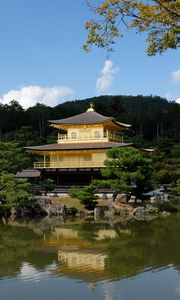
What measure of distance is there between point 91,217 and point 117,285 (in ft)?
47.0

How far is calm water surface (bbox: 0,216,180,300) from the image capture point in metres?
10.3

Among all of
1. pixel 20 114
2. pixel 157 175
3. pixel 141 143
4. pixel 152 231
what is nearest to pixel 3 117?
pixel 20 114

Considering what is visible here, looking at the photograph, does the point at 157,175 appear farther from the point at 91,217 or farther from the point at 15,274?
the point at 15,274

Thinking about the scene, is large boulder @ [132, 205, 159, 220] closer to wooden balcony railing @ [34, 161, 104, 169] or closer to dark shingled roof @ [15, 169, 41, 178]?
wooden balcony railing @ [34, 161, 104, 169]

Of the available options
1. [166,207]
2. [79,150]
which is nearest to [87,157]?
[79,150]

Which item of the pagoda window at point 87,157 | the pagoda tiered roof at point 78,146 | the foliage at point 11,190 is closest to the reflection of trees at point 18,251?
the foliage at point 11,190

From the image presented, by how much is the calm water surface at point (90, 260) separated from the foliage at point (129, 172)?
10.4 ft

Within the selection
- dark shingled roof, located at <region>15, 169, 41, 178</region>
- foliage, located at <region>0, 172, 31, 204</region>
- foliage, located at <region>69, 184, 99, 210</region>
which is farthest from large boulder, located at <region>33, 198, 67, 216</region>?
dark shingled roof, located at <region>15, 169, 41, 178</region>

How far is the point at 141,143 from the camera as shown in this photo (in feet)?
181

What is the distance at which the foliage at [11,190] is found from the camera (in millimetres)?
24109

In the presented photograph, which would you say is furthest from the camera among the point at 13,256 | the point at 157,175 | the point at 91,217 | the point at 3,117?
the point at 3,117

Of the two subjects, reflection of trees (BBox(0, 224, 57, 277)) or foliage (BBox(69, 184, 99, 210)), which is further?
foliage (BBox(69, 184, 99, 210))

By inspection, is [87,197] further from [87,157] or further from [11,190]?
[87,157]

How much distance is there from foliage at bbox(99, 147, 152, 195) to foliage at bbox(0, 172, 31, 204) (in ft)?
16.0
